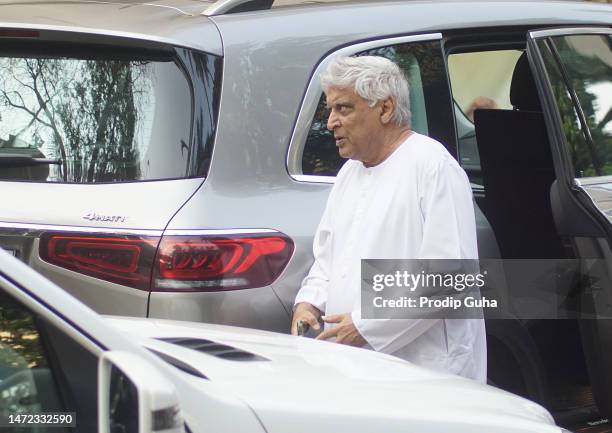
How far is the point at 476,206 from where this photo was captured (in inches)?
196

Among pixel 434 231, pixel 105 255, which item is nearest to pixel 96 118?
pixel 105 255

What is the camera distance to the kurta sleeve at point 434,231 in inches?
150

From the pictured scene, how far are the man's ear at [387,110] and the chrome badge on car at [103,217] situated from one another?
0.87m

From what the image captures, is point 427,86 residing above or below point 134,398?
above

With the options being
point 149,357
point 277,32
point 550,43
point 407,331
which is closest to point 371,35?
point 277,32

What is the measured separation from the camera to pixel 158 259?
12.5ft

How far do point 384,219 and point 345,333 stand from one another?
0.37 meters

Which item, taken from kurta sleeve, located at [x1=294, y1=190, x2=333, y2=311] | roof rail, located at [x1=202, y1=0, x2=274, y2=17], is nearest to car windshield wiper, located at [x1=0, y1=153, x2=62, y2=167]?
roof rail, located at [x1=202, y1=0, x2=274, y2=17]

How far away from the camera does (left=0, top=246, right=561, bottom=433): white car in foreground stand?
2086 mm

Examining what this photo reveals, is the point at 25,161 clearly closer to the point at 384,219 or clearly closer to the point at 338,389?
the point at 384,219

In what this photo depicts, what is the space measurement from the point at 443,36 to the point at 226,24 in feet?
3.14

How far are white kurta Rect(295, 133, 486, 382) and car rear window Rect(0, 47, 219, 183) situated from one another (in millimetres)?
494

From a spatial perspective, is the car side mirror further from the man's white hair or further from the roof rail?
the roof rail

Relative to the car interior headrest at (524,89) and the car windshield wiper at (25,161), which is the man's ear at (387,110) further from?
the car interior headrest at (524,89)
